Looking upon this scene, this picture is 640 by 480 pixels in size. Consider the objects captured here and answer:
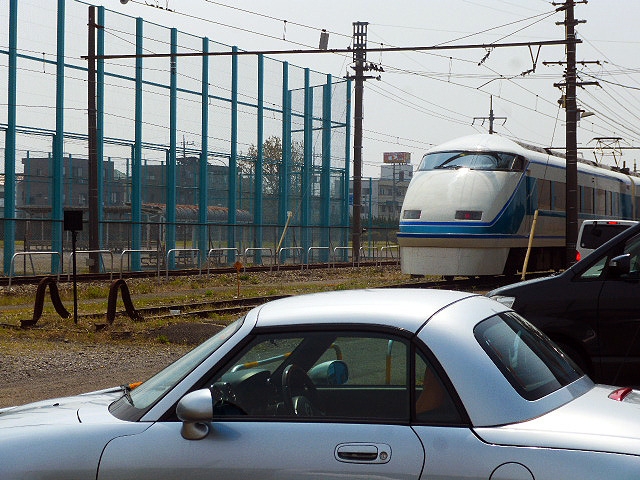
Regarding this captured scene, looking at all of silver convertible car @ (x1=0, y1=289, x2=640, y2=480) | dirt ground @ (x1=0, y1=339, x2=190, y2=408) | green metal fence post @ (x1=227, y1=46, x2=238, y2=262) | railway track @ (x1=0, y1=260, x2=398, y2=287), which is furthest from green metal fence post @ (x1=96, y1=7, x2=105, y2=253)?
silver convertible car @ (x1=0, y1=289, x2=640, y2=480)

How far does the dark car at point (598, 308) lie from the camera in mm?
8133

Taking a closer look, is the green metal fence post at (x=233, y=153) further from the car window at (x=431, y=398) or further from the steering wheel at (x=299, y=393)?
the car window at (x=431, y=398)

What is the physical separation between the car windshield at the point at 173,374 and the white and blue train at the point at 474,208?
64.6ft

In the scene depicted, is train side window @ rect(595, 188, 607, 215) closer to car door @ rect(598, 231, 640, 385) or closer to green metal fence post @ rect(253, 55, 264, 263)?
green metal fence post @ rect(253, 55, 264, 263)

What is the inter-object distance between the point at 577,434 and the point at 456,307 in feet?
2.82

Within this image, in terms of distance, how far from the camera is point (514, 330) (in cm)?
461

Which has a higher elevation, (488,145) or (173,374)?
(488,145)

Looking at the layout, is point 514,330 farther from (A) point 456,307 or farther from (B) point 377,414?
(B) point 377,414

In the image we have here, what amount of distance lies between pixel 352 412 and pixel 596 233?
17.6m

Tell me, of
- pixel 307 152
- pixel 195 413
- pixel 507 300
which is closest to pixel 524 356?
pixel 195 413

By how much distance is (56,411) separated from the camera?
4.55m

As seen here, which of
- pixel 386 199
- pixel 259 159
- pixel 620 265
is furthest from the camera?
pixel 386 199

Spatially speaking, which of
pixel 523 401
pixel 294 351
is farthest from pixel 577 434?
pixel 294 351

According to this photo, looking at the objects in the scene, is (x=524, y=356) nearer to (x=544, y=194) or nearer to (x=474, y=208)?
(x=474, y=208)
